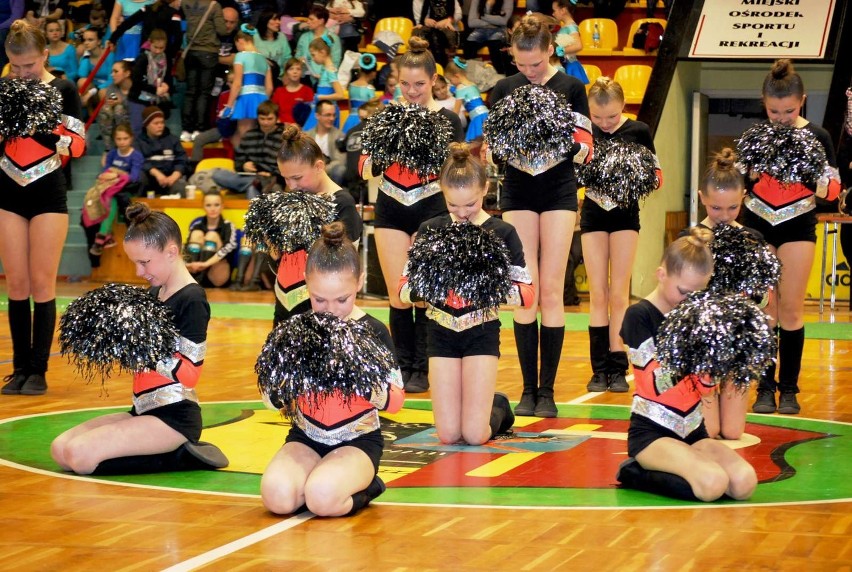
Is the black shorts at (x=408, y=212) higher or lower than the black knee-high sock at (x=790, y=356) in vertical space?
higher

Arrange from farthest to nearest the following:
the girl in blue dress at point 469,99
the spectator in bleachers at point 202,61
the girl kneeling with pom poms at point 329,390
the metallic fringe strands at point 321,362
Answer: the spectator in bleachers at point 202,61, the girl in blue dress at point 469,99, the metallic fringe strands at point 321,362, the girl kneeling with pom poms at point 329,390

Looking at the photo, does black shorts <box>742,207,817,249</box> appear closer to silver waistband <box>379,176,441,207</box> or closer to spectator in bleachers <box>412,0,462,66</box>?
silver waistband <box>379,176,441,207</box>

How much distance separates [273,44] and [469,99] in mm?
3037

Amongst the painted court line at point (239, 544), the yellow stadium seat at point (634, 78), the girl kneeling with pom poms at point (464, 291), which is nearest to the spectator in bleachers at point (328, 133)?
the yellow stadium seat at point (634, 78)

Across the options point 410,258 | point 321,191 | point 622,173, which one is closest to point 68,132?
point 321,191

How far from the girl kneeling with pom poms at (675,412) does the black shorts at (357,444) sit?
0.86 meters

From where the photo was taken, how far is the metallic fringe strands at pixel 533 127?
5504 mm

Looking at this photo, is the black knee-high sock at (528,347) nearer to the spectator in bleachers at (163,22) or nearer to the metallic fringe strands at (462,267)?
the metallic fringe strands at (462,267)

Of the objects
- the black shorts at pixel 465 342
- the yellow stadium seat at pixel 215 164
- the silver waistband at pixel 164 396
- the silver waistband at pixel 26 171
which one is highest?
the yellow stadium seat at pixel 215 164

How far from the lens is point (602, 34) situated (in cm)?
1373

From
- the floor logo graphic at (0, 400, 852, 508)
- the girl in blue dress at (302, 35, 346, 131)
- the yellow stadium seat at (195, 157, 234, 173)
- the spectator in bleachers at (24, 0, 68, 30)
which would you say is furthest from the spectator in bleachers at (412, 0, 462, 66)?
the floor logo graphic at (0, 400, 852, 508)

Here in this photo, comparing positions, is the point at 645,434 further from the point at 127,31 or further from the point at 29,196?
the point at 127,31

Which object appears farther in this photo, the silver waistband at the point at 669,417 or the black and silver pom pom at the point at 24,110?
the black and silver pom pom at the point at 24,110

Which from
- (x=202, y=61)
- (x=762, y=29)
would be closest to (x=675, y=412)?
(x=762, y=29)
